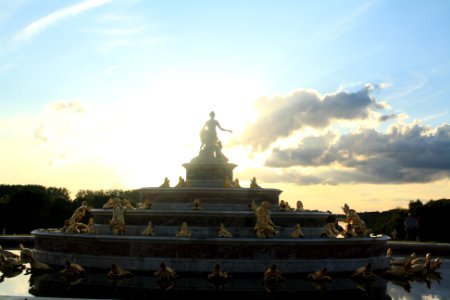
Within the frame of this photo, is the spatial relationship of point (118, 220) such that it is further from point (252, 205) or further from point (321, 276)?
point (321, 276)

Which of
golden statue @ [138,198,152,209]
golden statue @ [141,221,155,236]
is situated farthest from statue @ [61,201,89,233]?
golden statue @ [141,221,155,236]

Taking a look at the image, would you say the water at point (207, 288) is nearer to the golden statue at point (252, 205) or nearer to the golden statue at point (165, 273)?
the golden statue at point (165, 273)

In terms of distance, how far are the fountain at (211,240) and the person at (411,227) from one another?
10.6m

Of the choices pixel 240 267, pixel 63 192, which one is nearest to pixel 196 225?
pixel 240 267

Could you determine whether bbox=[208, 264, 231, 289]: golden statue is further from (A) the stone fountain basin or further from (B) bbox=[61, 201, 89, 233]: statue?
(B) bbox=[61, 201, 89, 233]: statue

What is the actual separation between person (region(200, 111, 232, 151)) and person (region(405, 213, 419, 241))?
38.1 ft

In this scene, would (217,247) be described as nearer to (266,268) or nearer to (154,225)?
(266,268)

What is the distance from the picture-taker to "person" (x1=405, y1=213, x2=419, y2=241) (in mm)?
30922

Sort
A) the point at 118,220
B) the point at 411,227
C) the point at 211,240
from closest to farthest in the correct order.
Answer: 1. the point at 211,240
2. the point at 118,220
3. the point at 411,227

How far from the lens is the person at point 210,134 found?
29189mm

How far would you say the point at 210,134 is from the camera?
29344mm

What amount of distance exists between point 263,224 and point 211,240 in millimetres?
2133

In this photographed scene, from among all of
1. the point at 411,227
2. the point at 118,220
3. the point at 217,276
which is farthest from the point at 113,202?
the point at 411,227

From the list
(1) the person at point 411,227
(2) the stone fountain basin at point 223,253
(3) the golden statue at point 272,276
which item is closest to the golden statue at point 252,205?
(2) the stone fountain basin at point 223,253
